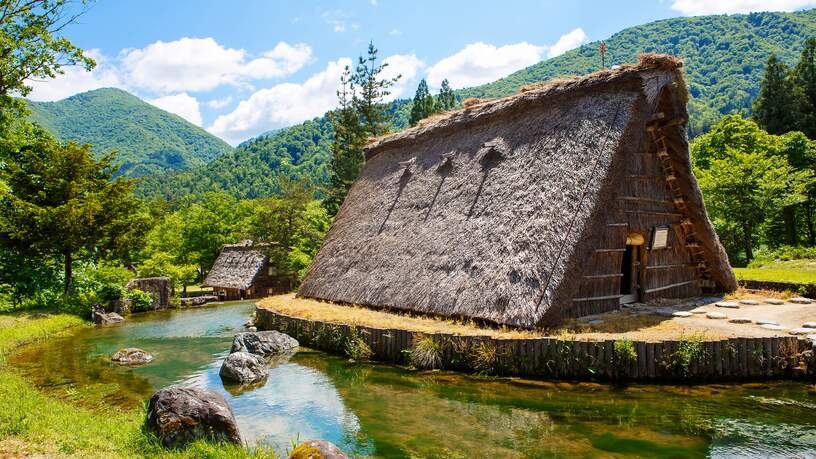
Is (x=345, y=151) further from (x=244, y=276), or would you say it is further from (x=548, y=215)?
(x=548, y=215)

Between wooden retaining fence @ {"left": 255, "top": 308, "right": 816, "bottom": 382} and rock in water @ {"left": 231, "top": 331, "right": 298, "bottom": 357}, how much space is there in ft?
17.3

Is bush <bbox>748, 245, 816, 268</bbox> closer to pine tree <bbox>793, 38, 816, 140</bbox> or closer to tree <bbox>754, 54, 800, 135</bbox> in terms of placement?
pine tree <bbox>793, 38, 816, 140</bbox>

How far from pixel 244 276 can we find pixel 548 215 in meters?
26.5

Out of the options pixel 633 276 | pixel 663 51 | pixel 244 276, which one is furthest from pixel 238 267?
pixel 663 51

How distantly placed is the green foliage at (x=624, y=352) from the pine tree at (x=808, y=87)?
4283 cm

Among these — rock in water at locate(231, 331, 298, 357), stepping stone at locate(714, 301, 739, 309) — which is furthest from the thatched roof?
stepping stone at locate(714, 301, 739, 309)

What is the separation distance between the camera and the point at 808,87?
139 feet

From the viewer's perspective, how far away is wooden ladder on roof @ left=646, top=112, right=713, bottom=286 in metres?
13.9

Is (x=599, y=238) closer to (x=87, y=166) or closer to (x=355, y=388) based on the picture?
(x=355, y=388)

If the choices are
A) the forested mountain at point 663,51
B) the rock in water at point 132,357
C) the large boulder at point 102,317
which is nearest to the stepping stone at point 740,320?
the rock in water at point 132,357

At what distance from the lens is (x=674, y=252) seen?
14.9 m

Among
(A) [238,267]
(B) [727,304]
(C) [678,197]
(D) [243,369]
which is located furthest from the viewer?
(A) [238,267]

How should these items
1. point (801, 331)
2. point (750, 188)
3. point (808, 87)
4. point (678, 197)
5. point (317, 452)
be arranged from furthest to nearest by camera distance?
1. point (808, 87)
2. point (750, 188)
3. point (678, 197)
4. point (801, 331)
5. point (317, 452)

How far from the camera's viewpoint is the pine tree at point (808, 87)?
4025 cm
